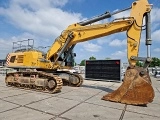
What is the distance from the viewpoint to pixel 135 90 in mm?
6984

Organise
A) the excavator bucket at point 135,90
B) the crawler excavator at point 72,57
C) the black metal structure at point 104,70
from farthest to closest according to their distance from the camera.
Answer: the black metal structure at point 104,70 < the crawler excavator at point 72,57 < the excavator bucket at point 135,90

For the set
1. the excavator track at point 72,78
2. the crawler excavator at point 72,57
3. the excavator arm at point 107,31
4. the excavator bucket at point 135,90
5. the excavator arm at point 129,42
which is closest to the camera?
the excavator bucket at point 135,90

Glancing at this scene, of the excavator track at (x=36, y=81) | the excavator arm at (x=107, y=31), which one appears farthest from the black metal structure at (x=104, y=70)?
the excavator track at (x=36, y=81)

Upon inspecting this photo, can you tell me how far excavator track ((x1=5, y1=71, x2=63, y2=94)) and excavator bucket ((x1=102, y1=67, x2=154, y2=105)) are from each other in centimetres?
312

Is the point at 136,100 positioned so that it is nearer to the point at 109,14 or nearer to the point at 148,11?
the point at 148,11

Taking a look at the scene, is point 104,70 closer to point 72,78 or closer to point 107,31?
point 72,78

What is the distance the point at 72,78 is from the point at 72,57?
1.50 metres

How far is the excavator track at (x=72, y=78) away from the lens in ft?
39.4

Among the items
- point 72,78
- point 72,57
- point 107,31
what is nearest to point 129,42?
point 107,31

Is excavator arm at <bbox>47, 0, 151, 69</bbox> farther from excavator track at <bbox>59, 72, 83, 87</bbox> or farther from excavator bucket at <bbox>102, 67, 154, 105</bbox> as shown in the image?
excavator track at <bbox>59, 72, 83, 87</bbox>

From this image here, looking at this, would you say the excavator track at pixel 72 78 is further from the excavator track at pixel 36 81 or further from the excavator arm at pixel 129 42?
the excavator track at pixel 36 81

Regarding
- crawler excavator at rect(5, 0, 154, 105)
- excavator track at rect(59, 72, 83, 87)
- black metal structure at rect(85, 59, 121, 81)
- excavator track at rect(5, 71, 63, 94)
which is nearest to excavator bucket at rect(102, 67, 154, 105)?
crawler excavator at rect(5, 0, 154, 105)

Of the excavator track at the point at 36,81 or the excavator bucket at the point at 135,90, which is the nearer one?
the excavator bucket at the point at 135,90

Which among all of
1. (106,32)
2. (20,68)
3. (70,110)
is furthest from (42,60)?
(70,110)
